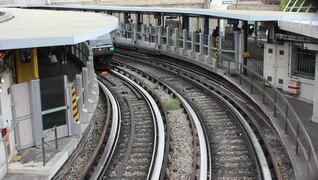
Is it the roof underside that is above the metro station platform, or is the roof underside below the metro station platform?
above

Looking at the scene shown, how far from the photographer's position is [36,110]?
9.16 metres

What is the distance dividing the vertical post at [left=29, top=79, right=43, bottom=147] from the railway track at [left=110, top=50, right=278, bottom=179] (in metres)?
3.70

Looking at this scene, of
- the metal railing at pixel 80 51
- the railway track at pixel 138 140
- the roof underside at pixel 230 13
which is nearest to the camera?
the railway track at pixel 138 140

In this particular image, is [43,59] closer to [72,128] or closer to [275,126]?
[72,128]

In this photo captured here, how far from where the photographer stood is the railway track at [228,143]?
9.43 metres

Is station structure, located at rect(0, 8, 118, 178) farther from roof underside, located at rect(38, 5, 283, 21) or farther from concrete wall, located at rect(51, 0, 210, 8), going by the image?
concrete wall, located at rect(51, 0, 210, 8)

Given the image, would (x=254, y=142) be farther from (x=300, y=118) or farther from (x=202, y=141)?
(x=300, y=118)

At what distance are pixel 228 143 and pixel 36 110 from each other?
4.78 m

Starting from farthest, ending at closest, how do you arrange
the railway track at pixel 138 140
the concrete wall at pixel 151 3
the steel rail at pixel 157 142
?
1. the concrete wall at pixel 151 3
2. the railway track at pixel 138 140
3. the steel rail at pixel 157 142

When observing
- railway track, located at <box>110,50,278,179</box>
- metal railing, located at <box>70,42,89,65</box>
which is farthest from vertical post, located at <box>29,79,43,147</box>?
metal railing, located at <box>70,42,89,65</box>

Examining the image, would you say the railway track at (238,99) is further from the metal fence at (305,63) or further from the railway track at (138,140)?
the railway track at (138,140)

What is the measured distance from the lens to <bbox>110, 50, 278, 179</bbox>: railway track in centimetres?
943

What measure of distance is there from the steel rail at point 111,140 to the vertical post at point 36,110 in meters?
1.36

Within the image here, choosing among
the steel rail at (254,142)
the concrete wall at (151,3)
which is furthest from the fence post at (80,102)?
the concrete wall at (151,3)
